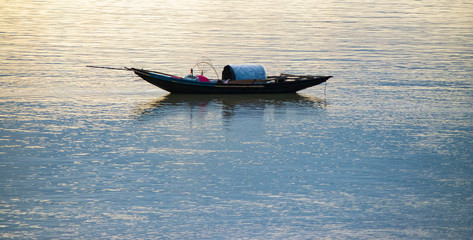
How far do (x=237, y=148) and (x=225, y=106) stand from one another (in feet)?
24.9

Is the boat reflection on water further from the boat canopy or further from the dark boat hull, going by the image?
the boat canopy

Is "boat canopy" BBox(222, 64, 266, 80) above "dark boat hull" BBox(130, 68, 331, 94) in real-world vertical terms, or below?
above

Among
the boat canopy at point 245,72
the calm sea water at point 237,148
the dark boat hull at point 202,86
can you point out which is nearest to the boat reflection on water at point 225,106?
the calm sea water at point 237,148

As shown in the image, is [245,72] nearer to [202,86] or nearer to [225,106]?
[202,86]

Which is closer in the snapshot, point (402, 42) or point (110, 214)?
point (110, 214)

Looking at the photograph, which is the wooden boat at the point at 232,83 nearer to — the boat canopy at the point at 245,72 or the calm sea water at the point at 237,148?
the boat canopy at the point at 245,72

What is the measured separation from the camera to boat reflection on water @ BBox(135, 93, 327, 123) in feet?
86.1

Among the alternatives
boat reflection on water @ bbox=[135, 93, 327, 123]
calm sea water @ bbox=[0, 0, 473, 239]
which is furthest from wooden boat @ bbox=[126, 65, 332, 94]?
calm sea water @ bbox=[0, 0, 473, 239]

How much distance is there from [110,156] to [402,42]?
3862cm

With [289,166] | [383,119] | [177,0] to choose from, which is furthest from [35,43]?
[177,0]

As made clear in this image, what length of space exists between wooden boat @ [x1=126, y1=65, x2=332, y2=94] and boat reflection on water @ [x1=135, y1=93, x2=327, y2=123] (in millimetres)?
267

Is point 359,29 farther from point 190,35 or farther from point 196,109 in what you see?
point 196,109

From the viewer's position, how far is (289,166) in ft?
61.6

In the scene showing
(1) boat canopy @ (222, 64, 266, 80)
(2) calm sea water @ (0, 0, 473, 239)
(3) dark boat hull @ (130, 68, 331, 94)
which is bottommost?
(2) calm sea water @ (0, 0, 473, 239)
